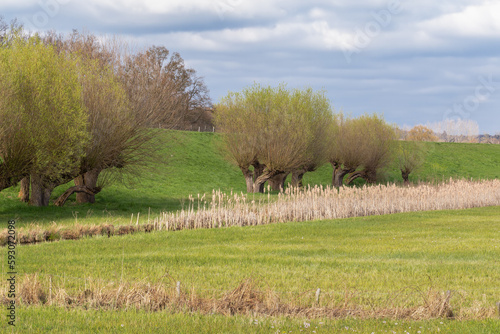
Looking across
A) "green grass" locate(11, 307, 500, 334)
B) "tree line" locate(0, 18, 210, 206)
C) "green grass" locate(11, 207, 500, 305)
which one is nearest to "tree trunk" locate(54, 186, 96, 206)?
"tree line" locate(0, 18, 210, 206)

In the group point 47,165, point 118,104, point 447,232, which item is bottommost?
point 447,232

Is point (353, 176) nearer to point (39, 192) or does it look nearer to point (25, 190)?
point (25, 190)

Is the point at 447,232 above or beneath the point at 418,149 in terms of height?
beneath

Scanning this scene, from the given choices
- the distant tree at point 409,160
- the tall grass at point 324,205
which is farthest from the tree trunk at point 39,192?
the distant tree at point 409,160

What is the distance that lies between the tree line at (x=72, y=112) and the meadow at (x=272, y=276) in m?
2.71

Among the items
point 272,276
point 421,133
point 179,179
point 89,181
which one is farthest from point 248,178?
point 421,133

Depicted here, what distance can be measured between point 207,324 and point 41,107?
2113cm

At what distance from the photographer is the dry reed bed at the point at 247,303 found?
948 centimetres

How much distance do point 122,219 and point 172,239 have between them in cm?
737

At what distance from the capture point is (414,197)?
1310 inches

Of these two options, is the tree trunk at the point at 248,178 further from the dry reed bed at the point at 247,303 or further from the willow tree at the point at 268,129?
the dry reed bed at the point at 247,303

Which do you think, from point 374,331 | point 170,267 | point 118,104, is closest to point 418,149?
point 118,104

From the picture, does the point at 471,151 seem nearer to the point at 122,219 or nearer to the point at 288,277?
the point at 122,219

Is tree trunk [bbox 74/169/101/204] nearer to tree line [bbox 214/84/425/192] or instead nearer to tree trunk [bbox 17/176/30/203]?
tree trunk [bbox 17/176/30/203]
